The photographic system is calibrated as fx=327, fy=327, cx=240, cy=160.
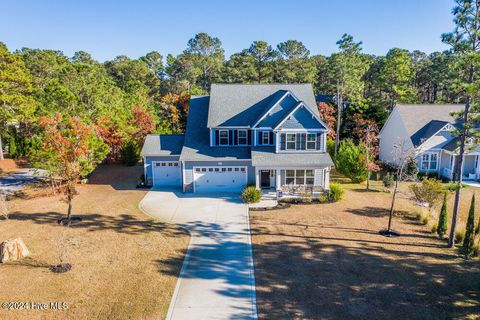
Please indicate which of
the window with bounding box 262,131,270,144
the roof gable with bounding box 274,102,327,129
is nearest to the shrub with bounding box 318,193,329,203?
the roof gable with bounding box 274,102,327,129

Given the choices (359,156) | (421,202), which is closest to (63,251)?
(421,202)

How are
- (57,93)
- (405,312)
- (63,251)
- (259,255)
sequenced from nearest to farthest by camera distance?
(405,312) → (63,251) → (259,255) → (57,93)

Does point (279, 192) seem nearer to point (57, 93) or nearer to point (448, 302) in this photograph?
point (448, 302)

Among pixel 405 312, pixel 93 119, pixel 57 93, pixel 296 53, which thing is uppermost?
pixel 296 53

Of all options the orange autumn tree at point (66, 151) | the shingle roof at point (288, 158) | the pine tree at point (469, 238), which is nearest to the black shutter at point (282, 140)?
the shingle roof at point (288, 158)

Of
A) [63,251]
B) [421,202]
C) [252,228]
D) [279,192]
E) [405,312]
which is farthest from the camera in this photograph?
[279,192]

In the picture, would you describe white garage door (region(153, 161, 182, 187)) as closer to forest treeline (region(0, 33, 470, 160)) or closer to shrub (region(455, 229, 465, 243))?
forest treeline (region(0, 33, 470, 160))

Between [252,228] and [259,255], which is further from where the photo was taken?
[252,228]
